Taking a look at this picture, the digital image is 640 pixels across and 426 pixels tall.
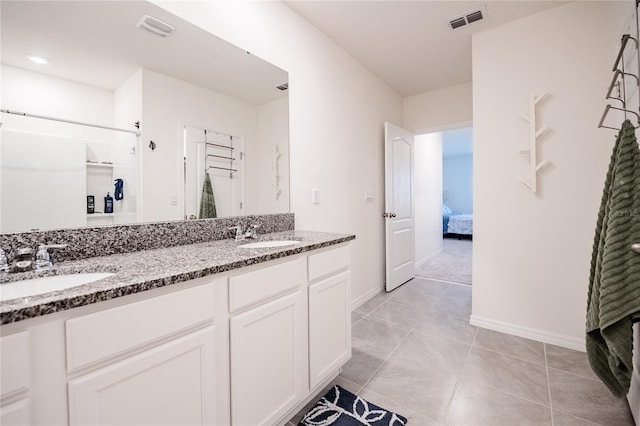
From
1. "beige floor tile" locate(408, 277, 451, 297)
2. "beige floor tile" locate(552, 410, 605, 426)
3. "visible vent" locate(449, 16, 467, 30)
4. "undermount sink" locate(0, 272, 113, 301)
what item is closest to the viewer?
"undermount sink" locate(0, 272, 113, 301)

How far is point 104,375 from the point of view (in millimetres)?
754

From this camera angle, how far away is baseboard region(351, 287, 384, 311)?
9.38 feet

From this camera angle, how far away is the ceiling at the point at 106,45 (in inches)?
42.4

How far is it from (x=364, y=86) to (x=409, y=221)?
1804mm

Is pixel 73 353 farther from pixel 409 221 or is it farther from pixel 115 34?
pixel 409 221

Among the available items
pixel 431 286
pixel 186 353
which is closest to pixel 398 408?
pixel 186 353

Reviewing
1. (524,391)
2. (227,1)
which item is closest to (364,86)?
(227,1)

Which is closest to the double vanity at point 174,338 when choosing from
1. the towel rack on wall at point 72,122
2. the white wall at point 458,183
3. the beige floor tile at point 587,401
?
the towel rack on wall at point 72,122

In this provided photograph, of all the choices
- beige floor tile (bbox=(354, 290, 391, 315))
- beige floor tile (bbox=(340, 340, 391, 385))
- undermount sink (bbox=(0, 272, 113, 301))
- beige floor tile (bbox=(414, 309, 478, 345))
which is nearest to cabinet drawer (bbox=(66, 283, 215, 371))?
undermount sink (bbox=(0, 272, 113, 301))

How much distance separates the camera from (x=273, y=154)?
205cm

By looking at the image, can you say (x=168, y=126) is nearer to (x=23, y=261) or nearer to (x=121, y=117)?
(x=121, y=117)

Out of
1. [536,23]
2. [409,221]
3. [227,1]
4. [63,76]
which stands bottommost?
[409,221]

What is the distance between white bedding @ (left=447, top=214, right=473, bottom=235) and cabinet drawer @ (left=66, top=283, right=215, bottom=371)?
294 inches

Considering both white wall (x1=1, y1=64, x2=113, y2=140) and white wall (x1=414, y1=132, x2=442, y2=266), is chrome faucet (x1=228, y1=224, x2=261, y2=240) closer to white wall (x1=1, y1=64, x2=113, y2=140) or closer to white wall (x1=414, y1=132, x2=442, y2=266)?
white wall (x1=1, y1=64, x2=113, y2=140)
